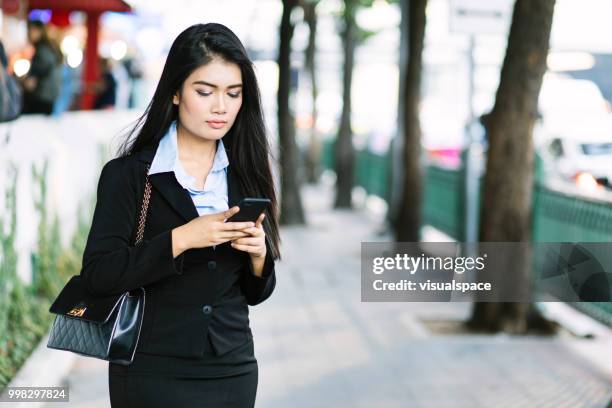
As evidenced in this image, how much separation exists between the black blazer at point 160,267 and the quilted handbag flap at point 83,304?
0.04 m

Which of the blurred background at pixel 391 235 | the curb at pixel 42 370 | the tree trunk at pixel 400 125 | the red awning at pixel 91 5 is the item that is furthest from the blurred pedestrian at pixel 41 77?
the curb at pixel 42 370

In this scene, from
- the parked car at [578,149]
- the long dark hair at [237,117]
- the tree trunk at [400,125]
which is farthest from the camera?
the parked car at [578,149]

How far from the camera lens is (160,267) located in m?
2.53

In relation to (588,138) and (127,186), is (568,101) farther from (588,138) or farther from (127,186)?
(127,186)

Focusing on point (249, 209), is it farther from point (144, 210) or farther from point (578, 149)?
point (578, 149)

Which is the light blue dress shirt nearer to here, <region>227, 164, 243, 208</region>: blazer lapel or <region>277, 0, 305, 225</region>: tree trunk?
<region>227, 164, 243, 208</region>: blazer lapel

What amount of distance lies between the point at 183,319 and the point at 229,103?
22.7 inches

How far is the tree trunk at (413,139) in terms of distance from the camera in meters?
12.6

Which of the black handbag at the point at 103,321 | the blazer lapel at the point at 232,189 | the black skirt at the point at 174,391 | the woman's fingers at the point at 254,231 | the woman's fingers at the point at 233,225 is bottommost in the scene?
the black skirt at the point at 174,391

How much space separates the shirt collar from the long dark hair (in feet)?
0.11

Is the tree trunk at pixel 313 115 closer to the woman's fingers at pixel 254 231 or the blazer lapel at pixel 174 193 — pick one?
the blazer lapel at pixel 174 193

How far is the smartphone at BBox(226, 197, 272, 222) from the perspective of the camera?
2.48m

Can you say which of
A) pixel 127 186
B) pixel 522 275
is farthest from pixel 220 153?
pixel 522 275

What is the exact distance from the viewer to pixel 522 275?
835 cm
